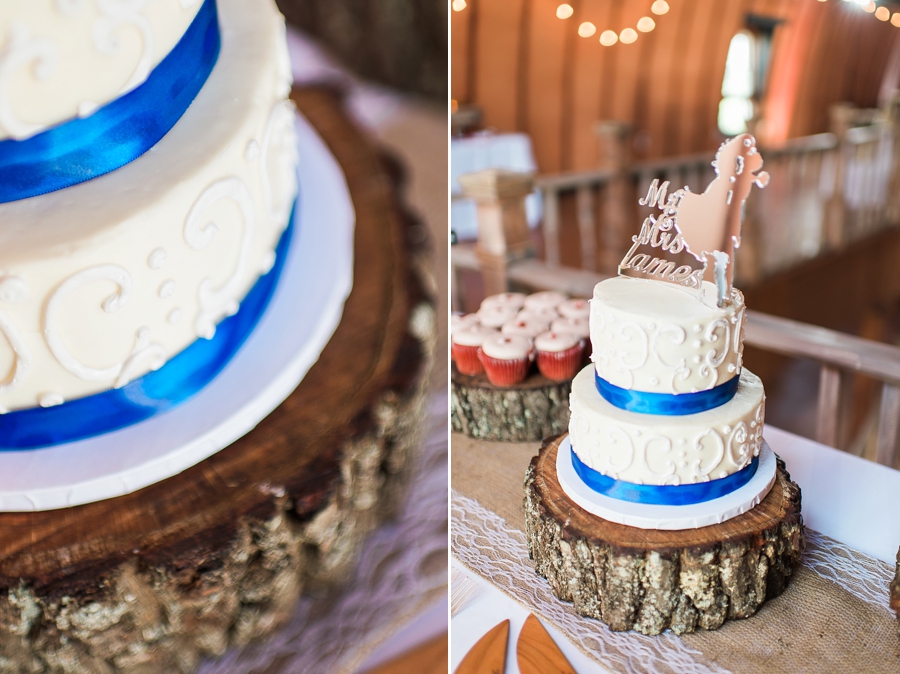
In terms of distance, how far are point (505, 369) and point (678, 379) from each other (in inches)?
21.6

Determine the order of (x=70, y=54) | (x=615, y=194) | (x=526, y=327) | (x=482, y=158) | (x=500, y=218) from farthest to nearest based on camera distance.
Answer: (x=482, y=158)
(x=615, y=194)
(x=500, y=218)
(x=526, y=327)
(x=70, y=54)

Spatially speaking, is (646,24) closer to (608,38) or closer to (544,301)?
(608,38)

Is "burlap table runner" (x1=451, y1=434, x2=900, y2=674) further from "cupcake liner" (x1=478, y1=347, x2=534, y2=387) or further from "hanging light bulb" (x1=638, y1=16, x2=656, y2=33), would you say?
"hanging light bulb" (x1=638, y1=16, x2=656, y2=33)

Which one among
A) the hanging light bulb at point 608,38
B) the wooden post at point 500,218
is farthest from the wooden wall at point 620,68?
the wooden post at point 500,218

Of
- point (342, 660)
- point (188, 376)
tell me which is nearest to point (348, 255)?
point (188, 376)

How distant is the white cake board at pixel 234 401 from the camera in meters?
0.97

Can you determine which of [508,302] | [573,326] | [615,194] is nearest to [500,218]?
[508,302]

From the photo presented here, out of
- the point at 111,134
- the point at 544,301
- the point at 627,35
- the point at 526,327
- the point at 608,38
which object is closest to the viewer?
the point at 111,134

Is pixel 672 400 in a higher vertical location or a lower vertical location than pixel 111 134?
lower

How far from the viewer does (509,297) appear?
1.87 meters

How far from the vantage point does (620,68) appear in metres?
6.11

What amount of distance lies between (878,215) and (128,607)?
569 centimetres

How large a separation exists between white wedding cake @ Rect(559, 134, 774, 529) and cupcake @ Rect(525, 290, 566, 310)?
2.09ft

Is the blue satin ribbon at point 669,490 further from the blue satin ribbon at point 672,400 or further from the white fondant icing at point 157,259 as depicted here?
the white fondant icing at point 157,259
